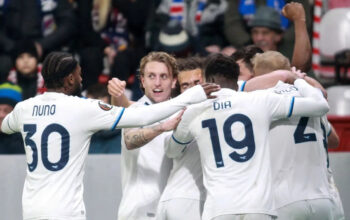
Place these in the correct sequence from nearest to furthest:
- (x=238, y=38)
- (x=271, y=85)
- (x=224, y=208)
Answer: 1. (x=224, y=208)
2. (x=271, y=85)
3. (x=238, y=38)

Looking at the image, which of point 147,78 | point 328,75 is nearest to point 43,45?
point 328,75

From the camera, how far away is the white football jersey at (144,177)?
934 centimetres

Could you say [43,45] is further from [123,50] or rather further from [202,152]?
[202,152]

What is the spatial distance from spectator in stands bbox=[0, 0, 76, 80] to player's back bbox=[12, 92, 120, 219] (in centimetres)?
486

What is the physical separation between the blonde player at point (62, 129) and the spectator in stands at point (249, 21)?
4509mm

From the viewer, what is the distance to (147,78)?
953cm

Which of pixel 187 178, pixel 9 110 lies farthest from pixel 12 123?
pixel 9 110

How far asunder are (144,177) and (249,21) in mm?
4520

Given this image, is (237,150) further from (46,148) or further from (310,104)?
(46,148)

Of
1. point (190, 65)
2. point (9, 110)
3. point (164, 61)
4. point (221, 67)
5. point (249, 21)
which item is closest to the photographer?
point (221, 67)

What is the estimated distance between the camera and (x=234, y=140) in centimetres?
874

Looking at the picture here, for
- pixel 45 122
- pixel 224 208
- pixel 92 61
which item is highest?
pixel 92 61

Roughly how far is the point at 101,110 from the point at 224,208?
109cm

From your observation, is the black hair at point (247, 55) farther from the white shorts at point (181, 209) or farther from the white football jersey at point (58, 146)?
the white football jersey at point (58, 146)
